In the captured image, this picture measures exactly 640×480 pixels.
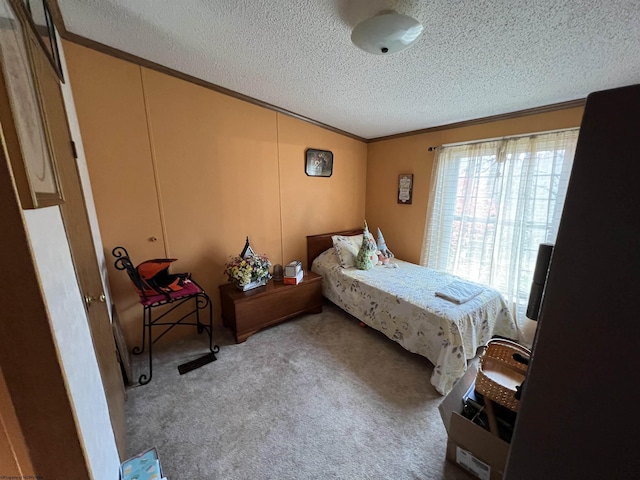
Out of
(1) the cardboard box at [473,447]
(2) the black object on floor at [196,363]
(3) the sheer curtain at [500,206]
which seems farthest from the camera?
(3) the sheer curtain at [500,206]

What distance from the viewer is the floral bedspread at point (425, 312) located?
176 centimetres

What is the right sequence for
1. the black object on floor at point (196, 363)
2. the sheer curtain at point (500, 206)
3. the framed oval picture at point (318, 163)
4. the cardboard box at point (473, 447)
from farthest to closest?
the framed oval picture at point (318, 163), the sheer curtain at point (500, 206), the black object on floor at point (196, 363), the cardboard box at point (473, 447)

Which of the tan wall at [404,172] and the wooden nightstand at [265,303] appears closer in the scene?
the wooden nightstand at [265,303]

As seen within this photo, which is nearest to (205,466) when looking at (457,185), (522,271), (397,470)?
(397,470)

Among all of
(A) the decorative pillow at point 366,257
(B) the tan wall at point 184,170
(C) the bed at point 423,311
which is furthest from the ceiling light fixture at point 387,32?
(A) the decorative pillow at point 366,257

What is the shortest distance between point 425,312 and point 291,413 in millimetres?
1245

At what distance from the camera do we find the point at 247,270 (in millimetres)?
2312

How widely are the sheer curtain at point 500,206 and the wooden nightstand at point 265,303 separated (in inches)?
65.6

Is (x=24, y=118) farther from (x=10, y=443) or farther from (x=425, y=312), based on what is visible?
(x=425, y=312)

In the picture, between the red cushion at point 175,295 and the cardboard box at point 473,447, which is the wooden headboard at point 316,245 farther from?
the cardboard box at point 473,447

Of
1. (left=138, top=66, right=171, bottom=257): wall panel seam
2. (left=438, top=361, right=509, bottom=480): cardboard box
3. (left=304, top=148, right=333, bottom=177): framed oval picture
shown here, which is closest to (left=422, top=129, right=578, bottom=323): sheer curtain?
(left=304, top=148, right=333, bottom=177): framed oval picture

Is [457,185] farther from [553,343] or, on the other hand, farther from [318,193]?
[553,343]

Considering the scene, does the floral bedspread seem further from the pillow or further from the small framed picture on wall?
the small framed picture on wall

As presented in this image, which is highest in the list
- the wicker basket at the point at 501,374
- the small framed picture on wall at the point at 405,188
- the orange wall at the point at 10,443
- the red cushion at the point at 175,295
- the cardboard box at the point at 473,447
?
the small framed picture on wall at the point at 405,188
